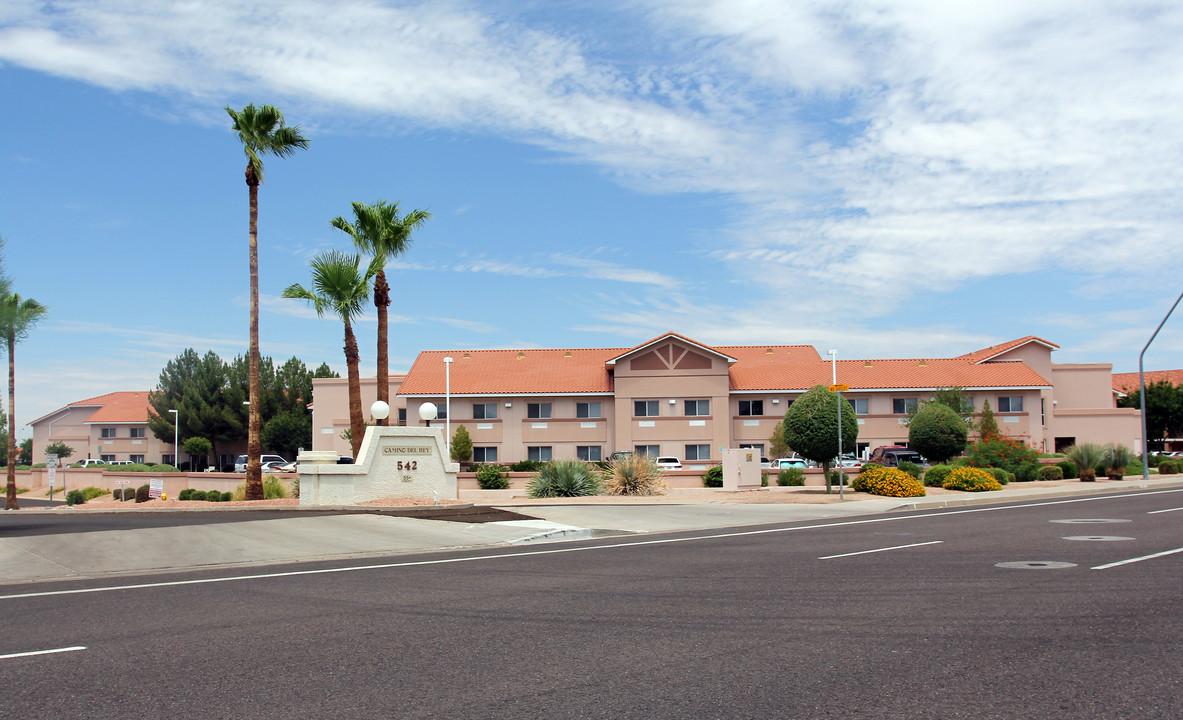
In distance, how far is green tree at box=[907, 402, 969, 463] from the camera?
3822 cm

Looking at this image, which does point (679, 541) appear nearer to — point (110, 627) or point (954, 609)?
point (954, 609)

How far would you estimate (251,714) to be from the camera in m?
5.38

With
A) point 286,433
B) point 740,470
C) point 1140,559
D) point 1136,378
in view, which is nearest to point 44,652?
point 1140,559

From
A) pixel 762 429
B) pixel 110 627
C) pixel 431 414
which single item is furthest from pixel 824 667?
pixel 762 429

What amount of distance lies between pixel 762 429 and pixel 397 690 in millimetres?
50537

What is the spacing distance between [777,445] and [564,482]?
27.5 meters

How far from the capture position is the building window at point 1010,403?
5559 centimetres

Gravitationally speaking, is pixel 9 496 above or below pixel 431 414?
below

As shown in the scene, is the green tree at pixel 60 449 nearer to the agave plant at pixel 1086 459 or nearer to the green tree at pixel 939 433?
the green tree at pixel 939 433

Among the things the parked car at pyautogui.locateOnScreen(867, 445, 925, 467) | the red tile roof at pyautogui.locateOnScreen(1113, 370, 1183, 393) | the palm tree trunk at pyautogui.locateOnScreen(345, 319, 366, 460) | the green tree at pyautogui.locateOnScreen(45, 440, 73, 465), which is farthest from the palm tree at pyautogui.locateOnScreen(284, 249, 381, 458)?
the red tile roof at pyautogui.locateOnScreen(1113, 370, 1183, 393)

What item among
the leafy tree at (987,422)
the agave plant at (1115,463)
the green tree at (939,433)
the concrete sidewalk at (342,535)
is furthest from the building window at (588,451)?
the concrete sidewalk at (342,535)

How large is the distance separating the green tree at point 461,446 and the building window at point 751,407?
16.7 m

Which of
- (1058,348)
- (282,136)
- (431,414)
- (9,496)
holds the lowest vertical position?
(9,496)

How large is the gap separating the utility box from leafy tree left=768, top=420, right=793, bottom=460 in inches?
828
